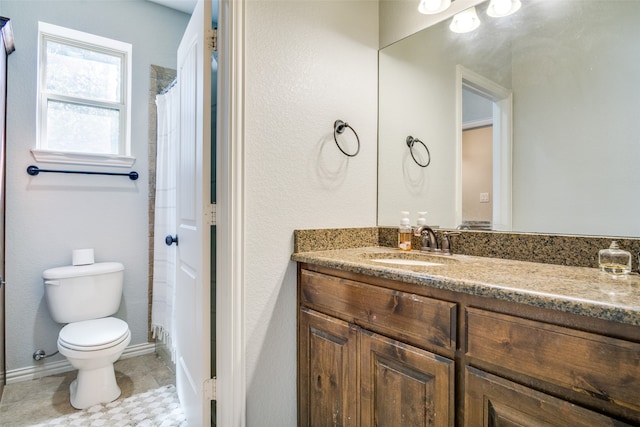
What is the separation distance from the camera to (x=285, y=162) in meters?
1.37

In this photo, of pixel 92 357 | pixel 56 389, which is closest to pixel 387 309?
pixel 92 357

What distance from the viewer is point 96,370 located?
1.83 meters

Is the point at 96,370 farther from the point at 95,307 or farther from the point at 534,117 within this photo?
the point at 534,117

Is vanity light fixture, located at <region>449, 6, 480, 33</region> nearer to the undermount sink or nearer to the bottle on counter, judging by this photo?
the bottle on counter

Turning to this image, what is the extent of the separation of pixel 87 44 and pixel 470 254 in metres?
2.82

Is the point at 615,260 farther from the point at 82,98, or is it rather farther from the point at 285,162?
the point at 82,98

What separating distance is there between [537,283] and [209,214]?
1.16 meters

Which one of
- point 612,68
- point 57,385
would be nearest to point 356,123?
point 612,68

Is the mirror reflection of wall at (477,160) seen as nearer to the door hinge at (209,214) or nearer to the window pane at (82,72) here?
the door hinge at (209,214)

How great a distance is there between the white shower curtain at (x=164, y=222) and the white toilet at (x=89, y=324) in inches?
9.5

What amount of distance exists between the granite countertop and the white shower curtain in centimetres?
136

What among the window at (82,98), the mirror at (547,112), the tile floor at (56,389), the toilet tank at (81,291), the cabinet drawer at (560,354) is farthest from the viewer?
the window at (82,98)

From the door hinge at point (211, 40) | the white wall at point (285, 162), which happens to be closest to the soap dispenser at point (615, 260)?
the white wall at point (285, 162)

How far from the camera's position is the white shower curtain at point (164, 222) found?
7.06 feet
